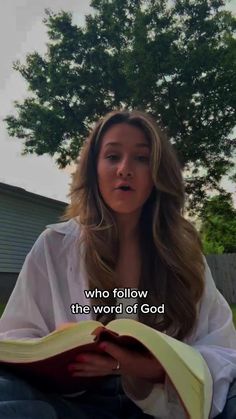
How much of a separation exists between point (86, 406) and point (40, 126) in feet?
47.9

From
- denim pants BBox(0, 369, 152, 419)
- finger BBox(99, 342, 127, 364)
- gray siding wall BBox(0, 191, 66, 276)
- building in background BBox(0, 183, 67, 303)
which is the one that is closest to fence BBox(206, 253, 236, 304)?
gray siding wall BBox(0, 191, 66, 276)

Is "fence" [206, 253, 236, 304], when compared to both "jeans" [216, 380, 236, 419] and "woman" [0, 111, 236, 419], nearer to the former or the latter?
"woman" [0, 111, 236, 419]

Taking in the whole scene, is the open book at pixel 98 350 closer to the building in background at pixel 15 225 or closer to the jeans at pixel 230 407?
→ the jeans at pixel 230 407

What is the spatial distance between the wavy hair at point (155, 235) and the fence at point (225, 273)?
12843 mm

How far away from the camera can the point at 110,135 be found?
5.36 feet

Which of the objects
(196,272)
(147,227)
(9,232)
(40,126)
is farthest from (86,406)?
(40,126)

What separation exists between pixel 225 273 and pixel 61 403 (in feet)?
45.7

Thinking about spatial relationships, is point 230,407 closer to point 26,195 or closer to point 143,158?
point 143,158

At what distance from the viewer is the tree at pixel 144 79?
1436 centimetres

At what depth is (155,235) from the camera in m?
1.60

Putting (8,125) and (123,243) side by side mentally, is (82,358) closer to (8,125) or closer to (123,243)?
(123,243)

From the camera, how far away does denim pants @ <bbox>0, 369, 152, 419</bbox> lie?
0.86m

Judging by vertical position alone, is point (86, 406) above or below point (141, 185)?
below

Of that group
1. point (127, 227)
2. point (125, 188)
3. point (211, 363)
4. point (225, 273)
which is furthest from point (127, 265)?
point (225, 273)
